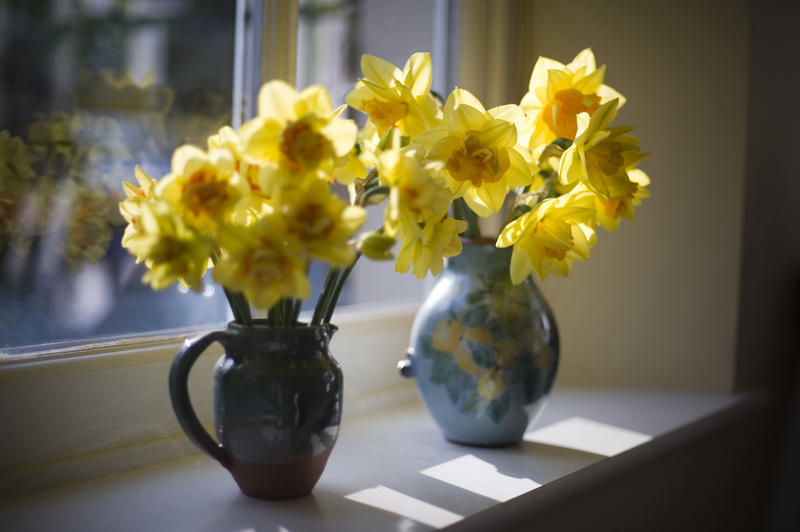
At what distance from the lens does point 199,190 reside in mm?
635

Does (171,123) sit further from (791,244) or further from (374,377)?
(791,244)

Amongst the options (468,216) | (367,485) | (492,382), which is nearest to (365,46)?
(468,216)

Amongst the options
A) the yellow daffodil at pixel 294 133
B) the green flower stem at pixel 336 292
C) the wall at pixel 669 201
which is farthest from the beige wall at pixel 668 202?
the yellow daffodil at pixel 294 133

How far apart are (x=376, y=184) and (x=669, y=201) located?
2.80ft

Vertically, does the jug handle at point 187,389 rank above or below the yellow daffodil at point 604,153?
below

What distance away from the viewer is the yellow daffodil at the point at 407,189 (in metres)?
0.67

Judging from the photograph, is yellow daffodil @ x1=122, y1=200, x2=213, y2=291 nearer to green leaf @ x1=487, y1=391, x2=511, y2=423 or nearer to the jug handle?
the jug handle

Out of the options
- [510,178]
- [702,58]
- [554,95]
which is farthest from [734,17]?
[510,178]

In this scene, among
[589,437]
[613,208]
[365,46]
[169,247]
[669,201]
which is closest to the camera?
[169,247]

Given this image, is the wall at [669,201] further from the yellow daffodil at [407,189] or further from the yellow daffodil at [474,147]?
the yellow daffodil at [407,189]

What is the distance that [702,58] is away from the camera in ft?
4.55

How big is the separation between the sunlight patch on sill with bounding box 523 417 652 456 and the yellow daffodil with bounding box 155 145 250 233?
0.61 m

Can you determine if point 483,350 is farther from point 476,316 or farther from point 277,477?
point 277,477

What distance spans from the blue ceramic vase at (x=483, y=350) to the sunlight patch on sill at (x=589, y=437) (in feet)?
0.31
